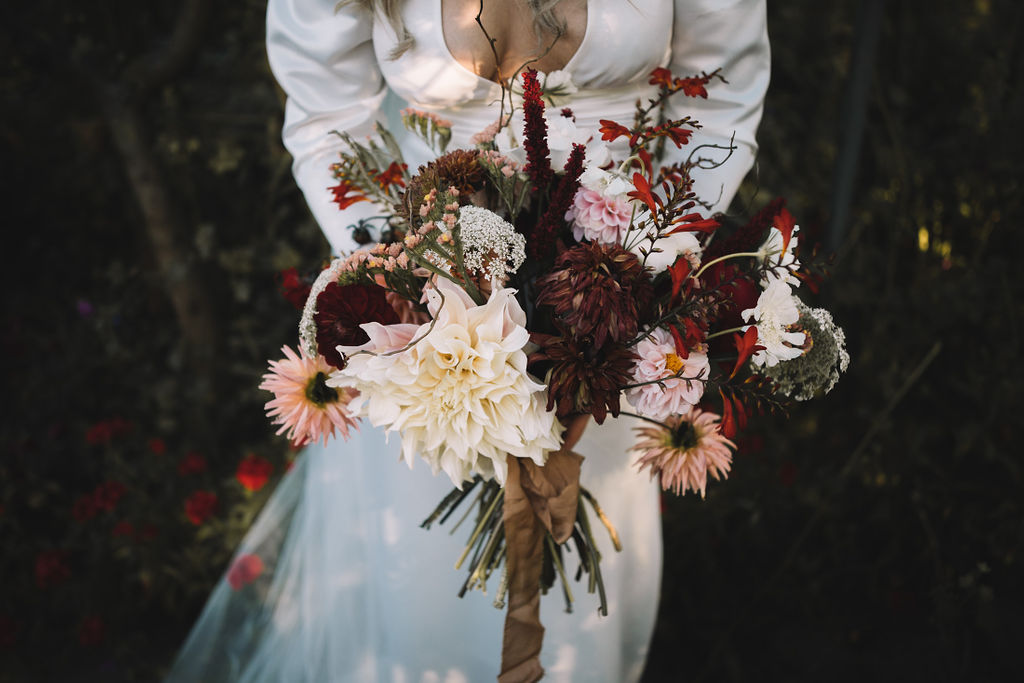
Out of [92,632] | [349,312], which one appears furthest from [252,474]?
[349,312]

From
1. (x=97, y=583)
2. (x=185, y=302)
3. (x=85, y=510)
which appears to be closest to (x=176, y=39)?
→ (x=185, y=302)

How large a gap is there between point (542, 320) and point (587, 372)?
0.15 m

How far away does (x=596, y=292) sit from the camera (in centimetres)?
97

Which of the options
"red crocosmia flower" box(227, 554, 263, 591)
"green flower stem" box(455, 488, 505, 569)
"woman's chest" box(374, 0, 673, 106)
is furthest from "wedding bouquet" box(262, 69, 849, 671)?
"red crocosmia flower" box(227, 554, 263, 591)

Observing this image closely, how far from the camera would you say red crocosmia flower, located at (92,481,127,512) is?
8.22 feet

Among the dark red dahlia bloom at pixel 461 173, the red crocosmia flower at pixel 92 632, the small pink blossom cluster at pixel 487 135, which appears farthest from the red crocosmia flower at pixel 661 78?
the red crocosmia flower at pixel 92 632

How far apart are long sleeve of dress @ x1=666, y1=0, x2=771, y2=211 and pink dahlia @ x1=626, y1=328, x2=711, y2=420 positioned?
0.51 metres

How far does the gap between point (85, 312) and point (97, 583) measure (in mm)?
1116

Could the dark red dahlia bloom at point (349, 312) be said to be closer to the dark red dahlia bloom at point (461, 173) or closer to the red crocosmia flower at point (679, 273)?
the dark red dahlia bloom at point (461, 173)

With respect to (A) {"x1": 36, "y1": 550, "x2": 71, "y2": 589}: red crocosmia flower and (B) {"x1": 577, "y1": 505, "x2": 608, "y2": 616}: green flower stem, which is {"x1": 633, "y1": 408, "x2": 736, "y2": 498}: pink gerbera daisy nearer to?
(B) {"x1": 577, "y1": 505, "x2": 608, "y2": 616}: green flower stem

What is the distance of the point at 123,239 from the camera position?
338 cm

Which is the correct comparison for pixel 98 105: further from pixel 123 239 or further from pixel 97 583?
pixel 97 583

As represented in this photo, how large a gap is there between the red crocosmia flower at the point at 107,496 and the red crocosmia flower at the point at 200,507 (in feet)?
0.81

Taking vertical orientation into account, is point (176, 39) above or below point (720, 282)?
above
